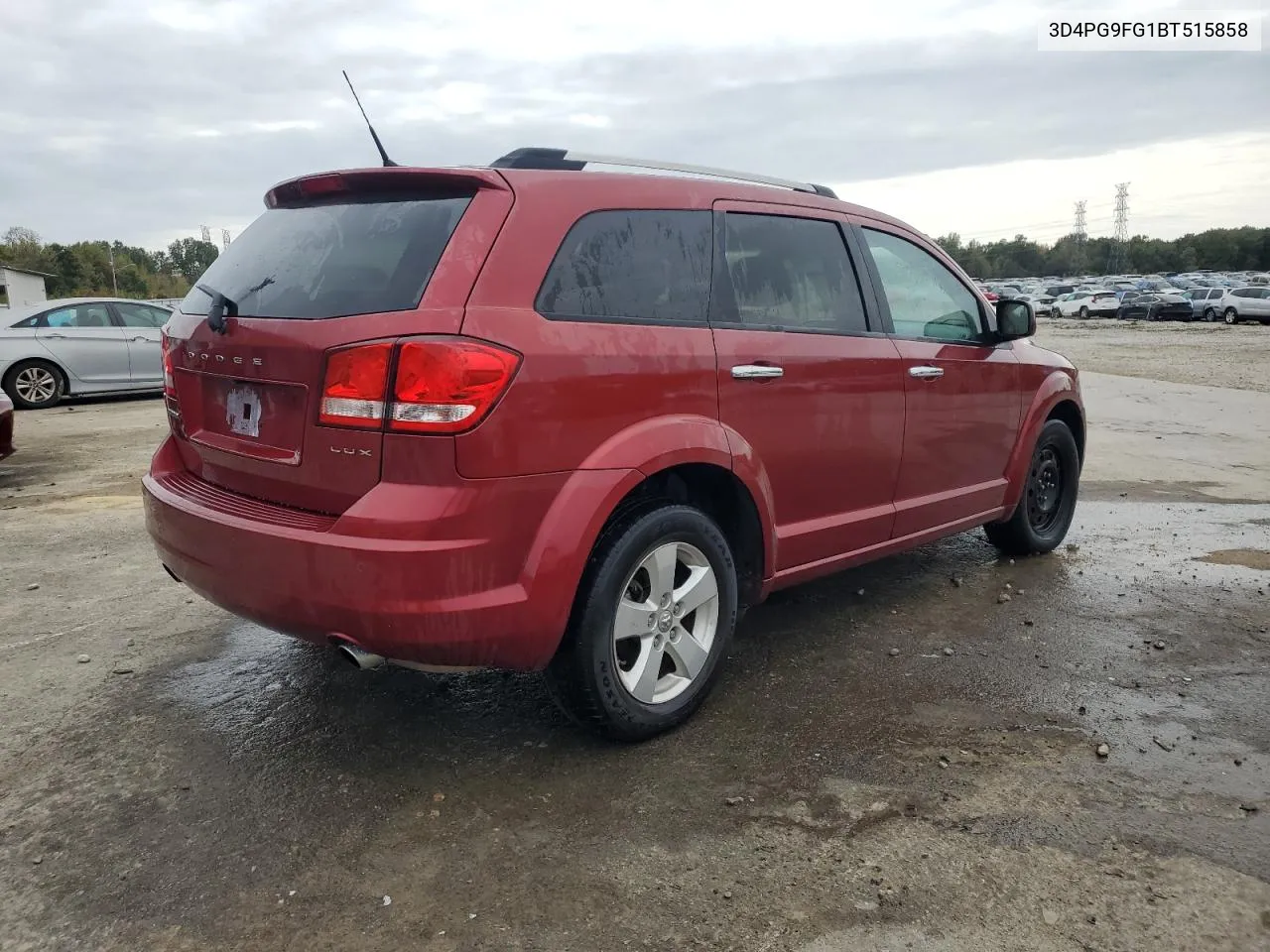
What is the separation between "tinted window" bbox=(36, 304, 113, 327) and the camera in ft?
41.6

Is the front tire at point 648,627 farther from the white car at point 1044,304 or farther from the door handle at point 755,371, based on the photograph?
the white car at point 1044,304

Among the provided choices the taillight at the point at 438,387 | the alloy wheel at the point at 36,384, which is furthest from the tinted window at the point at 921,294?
the alloy wheel at the point at 36,384

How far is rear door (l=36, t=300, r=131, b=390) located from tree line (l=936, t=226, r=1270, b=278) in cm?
9916

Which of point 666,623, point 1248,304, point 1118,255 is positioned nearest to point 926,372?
point 666,623

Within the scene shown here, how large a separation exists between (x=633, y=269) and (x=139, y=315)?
41.3ft

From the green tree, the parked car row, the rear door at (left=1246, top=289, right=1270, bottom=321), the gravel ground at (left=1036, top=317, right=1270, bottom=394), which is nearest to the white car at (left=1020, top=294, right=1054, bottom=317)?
the parked car row

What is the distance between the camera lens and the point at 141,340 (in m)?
13.4

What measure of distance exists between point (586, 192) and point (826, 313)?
1.22 m

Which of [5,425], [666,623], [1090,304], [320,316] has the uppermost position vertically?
[320,316]

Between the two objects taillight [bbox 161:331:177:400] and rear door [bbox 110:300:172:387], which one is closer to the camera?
taillight [bbox 161:331:177:400]

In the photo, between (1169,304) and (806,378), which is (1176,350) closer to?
(1169,304)

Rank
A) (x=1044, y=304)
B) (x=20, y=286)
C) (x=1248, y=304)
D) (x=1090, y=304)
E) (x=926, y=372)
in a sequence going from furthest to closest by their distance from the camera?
(x=1044, y=304) < (x=1090, y=304) < (x=20, y=286) < (x=1248, y=304) < (x=926, y=372)

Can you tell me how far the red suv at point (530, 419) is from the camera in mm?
2652

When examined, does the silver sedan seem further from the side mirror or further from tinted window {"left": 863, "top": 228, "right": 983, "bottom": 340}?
the side mirror
